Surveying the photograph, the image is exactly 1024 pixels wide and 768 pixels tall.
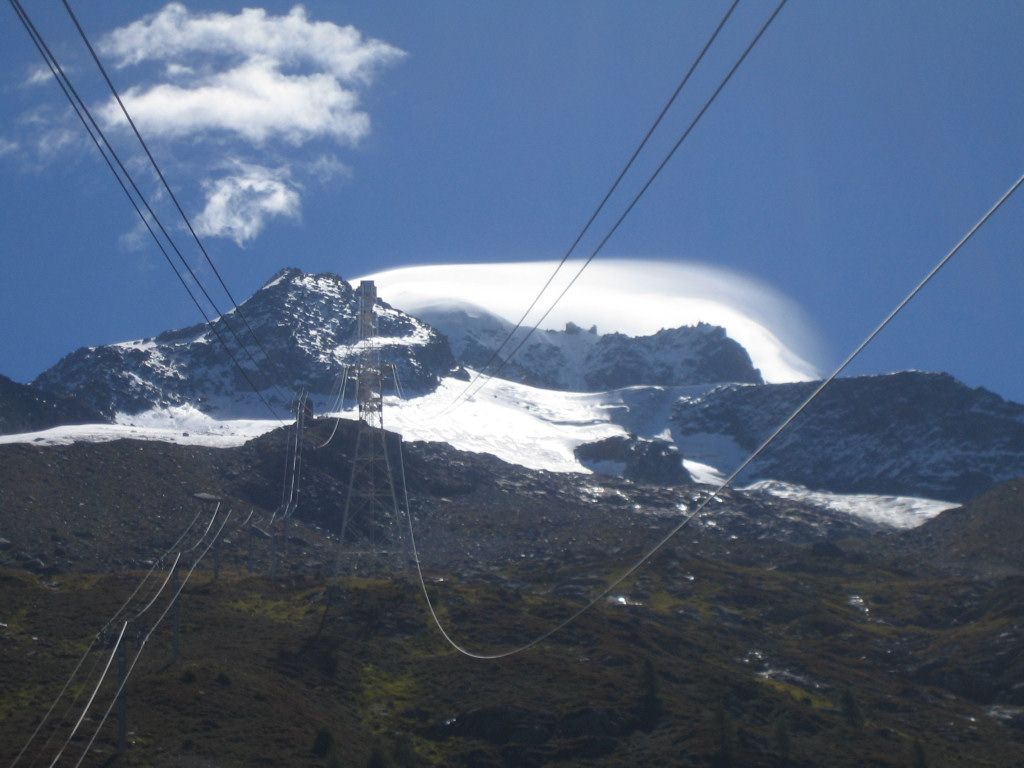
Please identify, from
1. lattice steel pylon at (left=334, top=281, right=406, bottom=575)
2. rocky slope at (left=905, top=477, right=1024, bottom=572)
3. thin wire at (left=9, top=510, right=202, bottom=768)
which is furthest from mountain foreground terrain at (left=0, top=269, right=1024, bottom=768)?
rocky slope at (left=905, top=477, right=1024, bottom=572)

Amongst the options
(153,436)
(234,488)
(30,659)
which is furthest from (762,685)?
(153,436)

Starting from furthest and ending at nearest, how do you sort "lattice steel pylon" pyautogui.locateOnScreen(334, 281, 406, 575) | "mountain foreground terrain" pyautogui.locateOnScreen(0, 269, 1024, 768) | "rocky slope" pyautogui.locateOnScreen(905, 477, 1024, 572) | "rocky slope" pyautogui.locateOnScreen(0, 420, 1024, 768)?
"rocky slope" pyautogui.locateOnScreen(905, 477, 1024, 572)
"lattice steel pylon" pyautogui.locateOnScreen(334, 281, 406, 575)
"rocky slope" pyautogui.locateOnScreen(0, 420, 1024, 768)
"mountain foreground terrain" pyautogui.locateOnScreen(0, 269, 1024, 768)

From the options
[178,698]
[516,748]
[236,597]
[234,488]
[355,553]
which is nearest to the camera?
[178,698]

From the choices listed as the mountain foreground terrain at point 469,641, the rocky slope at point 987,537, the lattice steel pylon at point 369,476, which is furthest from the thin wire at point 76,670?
the rocky slope at point 987,537

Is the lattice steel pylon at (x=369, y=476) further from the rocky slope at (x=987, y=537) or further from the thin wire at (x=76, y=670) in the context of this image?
the rocky slope at (x=987, y=537)

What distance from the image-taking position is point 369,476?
120750mm

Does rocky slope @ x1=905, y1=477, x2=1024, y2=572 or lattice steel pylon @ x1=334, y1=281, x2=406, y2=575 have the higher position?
rocky slope @ x1=905, y1=477, x2=1024, y2=572

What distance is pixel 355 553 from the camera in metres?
136

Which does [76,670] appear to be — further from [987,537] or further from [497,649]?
[987,537]

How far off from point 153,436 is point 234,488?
27.1m

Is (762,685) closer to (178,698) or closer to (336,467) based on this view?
(178,698)

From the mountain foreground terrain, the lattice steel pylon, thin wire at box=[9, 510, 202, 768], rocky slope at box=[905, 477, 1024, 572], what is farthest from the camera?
rocky slope at box=[905, 477, 1024, 572]

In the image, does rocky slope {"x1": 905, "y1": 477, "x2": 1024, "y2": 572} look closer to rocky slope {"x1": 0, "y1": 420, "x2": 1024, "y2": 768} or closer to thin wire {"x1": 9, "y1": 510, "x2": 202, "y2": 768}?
rocky slope {"x1": 0, "y1": 420, "x2": 1024, "y2": 768}

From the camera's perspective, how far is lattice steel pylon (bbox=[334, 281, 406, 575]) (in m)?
71.6
